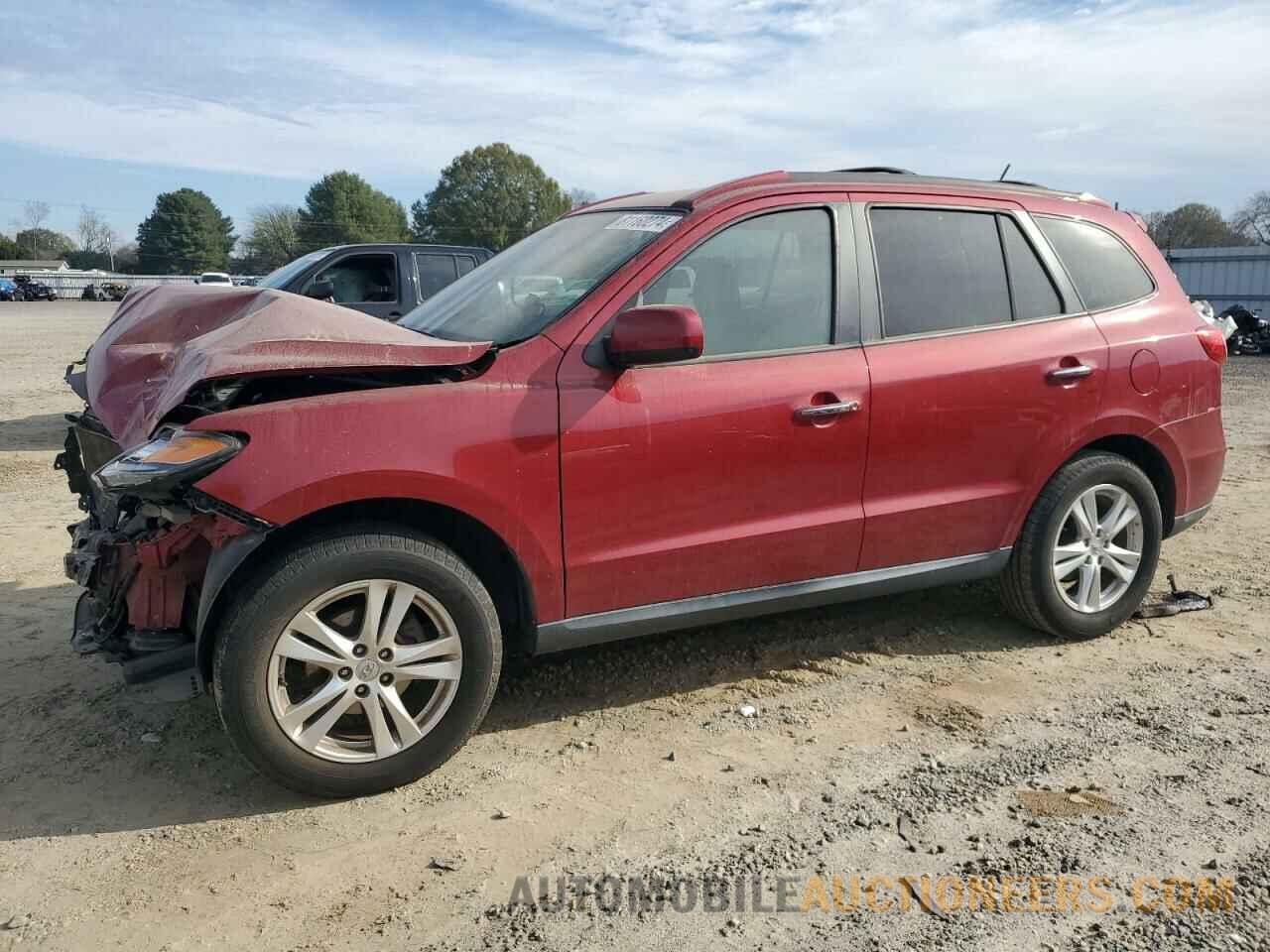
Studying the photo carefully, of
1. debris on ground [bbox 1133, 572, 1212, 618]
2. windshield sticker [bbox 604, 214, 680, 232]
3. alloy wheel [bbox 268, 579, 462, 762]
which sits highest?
windshield sticker [bbox 604, 214, 680, 232]

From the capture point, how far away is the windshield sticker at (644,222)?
12.0 ft

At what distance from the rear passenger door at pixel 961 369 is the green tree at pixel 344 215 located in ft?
336

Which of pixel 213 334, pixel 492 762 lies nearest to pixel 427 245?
pixel 213 334

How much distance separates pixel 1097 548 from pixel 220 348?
3.64 m

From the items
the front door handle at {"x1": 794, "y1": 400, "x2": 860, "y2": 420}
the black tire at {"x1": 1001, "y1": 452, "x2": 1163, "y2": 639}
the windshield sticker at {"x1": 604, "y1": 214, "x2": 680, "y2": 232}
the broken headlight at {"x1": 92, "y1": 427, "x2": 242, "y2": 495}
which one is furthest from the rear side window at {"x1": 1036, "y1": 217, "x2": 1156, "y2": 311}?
the broken headlight at {"x1": 92, "y1": 427, "x2": 242, "y2": 495}

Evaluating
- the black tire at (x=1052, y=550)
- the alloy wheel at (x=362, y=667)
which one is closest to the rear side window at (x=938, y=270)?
the black tire at (x=1052, y=550)

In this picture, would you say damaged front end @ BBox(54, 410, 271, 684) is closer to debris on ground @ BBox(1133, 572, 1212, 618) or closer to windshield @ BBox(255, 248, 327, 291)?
debris on ground @ BBox(1133, 572, 1212, 618)

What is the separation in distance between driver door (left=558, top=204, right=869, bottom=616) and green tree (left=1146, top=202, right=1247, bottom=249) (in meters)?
58.8

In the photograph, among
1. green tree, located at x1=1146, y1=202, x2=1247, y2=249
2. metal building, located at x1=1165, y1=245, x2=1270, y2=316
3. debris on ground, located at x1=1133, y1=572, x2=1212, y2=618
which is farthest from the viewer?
green tree, located at x1=1146, y1=202, x2=1247, y2=249

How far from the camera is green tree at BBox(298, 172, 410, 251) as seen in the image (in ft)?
334

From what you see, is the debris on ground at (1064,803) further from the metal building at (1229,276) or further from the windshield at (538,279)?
the metal building at (1229,276)

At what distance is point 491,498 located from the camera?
318 cm

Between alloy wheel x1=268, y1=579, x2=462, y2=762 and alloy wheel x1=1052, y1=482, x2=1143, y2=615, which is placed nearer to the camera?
alloy wheel x1=268, y1=579, x2=462, y2=762

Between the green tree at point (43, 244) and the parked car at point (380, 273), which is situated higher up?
the green tree at point (43, 244)
